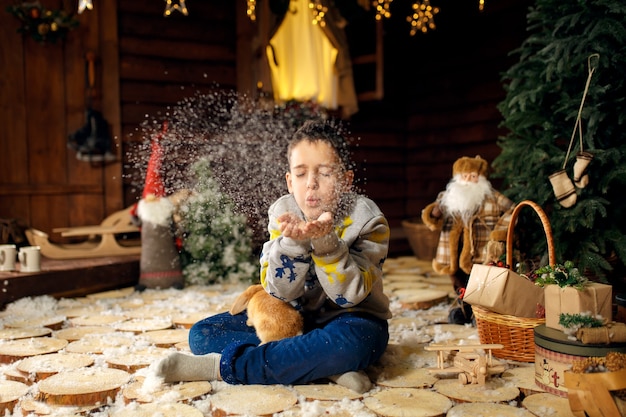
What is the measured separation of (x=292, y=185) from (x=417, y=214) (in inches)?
160

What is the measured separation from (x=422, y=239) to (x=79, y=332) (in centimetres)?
281

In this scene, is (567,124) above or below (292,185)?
above

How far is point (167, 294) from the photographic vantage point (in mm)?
3324

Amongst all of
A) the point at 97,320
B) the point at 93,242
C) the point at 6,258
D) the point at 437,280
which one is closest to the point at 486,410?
the point at 97,320

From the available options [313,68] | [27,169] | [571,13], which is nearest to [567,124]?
[571,13]

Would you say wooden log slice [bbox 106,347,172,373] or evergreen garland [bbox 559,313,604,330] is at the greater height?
evergreen garland [bbox 559,313,604,330]

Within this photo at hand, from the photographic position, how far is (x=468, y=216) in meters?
2.60

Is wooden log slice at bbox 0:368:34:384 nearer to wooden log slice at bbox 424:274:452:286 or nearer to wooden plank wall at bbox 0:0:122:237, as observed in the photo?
wooden log slice at bbox 424:274:452:286

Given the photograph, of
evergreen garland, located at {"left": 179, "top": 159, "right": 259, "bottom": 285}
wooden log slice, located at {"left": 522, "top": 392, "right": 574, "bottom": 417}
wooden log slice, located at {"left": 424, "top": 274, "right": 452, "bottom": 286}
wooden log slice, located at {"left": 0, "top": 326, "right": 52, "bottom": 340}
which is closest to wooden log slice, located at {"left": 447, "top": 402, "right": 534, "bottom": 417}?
wooden log slice, located at {"left": 522, "top": 392, "right": 574, "bottom": 417}

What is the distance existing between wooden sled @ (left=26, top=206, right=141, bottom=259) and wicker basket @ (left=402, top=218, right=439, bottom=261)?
2.16 metres

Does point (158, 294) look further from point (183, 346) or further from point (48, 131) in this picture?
point (48, 131)

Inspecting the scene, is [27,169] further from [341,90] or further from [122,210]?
[341,90]

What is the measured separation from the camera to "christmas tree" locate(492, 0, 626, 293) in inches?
91.7

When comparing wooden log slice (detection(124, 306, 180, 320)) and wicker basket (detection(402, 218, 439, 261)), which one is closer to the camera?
wooden log slice (detection(124, 306, 180, 320))
